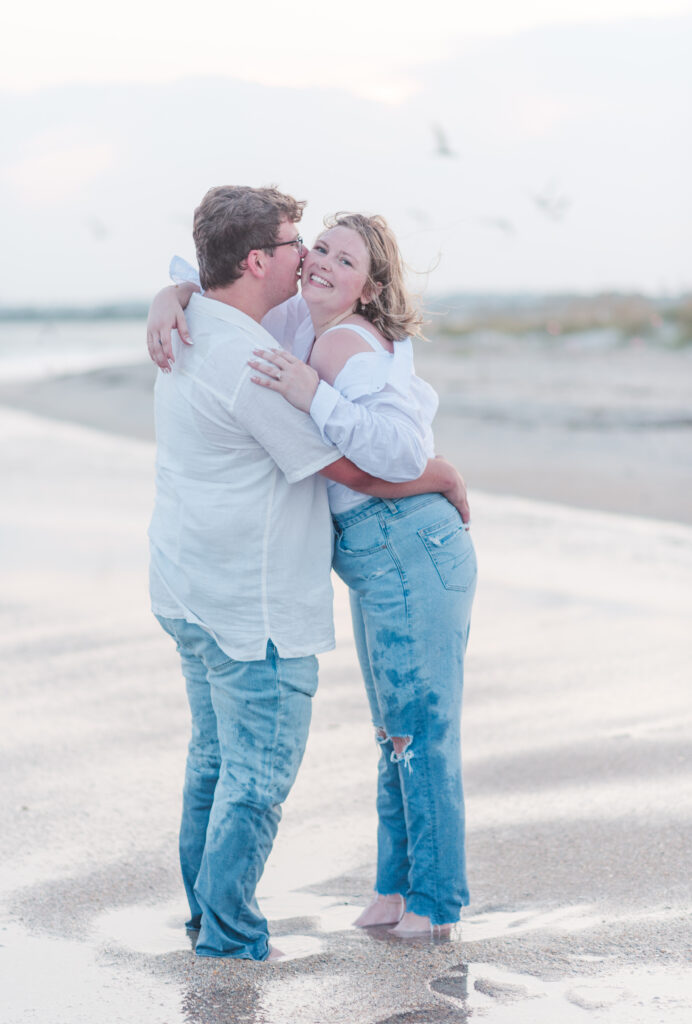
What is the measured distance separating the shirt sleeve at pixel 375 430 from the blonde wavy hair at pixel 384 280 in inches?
8.8

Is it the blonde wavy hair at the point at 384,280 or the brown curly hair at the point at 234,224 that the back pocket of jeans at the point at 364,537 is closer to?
the blonde wavy hair at the point at 384,280

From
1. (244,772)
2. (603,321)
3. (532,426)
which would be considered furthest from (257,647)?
(603,321)

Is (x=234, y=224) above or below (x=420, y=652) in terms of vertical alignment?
above

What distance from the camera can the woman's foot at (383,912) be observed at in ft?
10.2

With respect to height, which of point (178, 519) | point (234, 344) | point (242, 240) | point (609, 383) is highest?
point (242, 240)

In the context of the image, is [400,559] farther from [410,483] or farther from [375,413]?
[375,413]

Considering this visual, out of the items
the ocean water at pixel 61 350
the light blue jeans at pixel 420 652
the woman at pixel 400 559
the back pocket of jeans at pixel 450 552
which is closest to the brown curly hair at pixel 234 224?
the woman at pixel 400 559

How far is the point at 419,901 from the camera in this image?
119 inches

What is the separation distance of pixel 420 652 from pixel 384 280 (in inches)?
34.8

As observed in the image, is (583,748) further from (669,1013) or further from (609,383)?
(609,383)

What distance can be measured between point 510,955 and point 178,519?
127cm

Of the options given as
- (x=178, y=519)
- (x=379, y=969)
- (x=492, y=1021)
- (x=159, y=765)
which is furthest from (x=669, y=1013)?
(x=159, y=765)

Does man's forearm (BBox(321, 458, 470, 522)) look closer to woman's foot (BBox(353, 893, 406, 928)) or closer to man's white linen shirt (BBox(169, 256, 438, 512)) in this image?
man's white linen shirt (BBox(169, 256, 438, 512))

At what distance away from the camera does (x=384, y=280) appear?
292 centimetres
